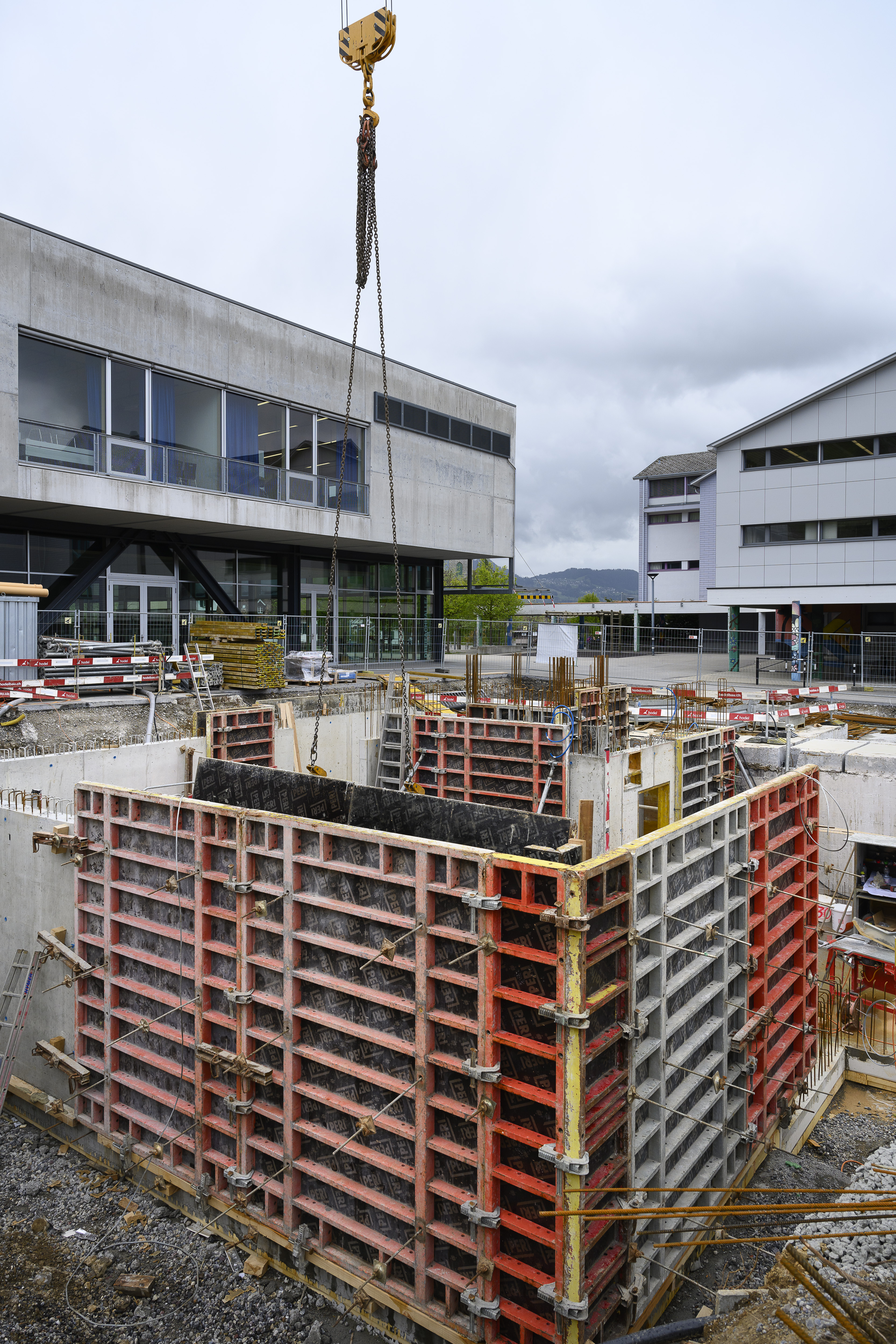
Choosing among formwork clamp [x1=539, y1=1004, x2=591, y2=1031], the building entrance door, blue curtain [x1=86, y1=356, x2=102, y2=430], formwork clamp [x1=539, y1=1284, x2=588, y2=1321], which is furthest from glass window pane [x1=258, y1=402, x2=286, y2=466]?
formwork clamp [x1=539, y1=1284, x2=588, y2=1321]

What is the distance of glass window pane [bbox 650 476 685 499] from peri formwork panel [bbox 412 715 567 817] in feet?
130

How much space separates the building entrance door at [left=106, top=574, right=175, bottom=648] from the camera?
68.6ft

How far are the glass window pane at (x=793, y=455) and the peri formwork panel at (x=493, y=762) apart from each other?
848 inches

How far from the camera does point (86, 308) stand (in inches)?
701

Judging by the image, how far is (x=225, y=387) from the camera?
69.7 ft

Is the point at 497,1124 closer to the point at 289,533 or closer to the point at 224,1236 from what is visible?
the point at 224,1236

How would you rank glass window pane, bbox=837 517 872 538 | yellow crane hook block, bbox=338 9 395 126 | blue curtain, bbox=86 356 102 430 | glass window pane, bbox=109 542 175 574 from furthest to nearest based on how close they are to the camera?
glass window pane, bbox=837 517 872 538, glass window pane, bbox=109 542 175 574, blue curtain, bbox=86 356 102 430, yellow crane hook block, bbox=338 9 395 126

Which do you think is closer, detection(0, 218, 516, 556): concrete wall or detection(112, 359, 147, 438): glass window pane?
detection(0, 218, 516, 556): concrete wall

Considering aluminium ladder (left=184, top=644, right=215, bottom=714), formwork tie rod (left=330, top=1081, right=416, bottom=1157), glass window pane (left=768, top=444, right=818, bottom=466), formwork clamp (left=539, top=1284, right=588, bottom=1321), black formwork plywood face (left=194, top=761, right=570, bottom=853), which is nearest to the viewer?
formwork clamp (left=539, top=1284, right=588, bottom=1321)

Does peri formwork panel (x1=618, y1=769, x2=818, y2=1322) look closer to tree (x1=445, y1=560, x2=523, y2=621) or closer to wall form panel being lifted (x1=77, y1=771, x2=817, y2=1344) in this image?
wall form panel being lifted (x1=77, y1=771, x2=817, y2=1344)

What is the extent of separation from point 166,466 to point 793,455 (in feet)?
79.2

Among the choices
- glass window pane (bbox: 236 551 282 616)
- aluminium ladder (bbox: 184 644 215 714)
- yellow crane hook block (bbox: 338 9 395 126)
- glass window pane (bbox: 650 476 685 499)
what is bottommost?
aluminium ladder (bbox: 184 644 215 714)

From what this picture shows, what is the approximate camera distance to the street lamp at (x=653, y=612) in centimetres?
3581

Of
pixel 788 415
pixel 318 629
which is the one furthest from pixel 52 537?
pixel 788 415
